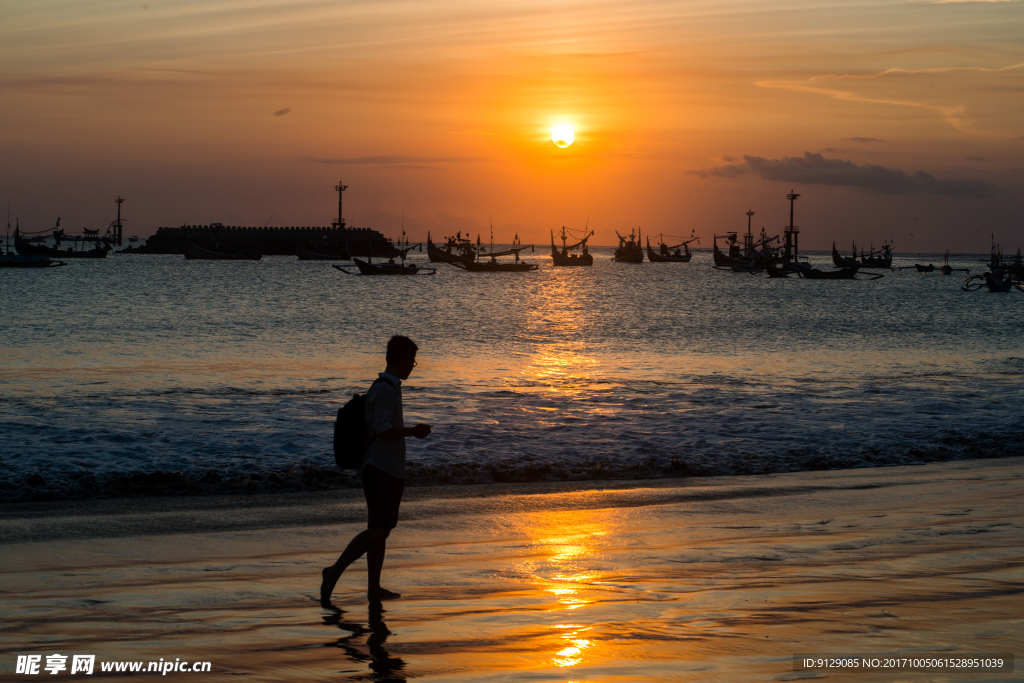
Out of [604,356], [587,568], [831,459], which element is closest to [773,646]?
[587,568]

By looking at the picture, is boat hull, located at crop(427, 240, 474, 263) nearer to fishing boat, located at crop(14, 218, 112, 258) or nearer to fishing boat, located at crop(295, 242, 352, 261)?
fishing boat, located at crop(295, 242, 352, 261)

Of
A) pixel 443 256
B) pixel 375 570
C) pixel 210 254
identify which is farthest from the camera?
pixel 210 254

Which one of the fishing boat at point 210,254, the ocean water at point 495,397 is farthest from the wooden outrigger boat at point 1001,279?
the fishing boat at point 210,254

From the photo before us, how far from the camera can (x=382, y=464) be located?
5.75 metres

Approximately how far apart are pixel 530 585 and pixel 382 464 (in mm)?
1456

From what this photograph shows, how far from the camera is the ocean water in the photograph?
1286 cm

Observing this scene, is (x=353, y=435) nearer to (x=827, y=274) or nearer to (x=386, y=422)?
(x=386, y=422)

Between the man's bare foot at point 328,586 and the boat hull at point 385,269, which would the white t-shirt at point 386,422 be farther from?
the boat hull at point 385,269

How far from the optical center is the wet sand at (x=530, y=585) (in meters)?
4.84

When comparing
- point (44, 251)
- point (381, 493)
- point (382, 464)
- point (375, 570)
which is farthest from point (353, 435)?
point (44, 251)

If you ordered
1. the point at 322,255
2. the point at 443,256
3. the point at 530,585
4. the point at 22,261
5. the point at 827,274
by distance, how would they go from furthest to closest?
the point at 322,255 < the point at 443,256 < the point at 827,274 < the point at 22,261 < the point at 530,585

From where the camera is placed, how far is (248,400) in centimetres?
1923

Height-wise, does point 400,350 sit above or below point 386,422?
above

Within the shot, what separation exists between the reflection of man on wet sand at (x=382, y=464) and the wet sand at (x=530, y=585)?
0.75 feet
